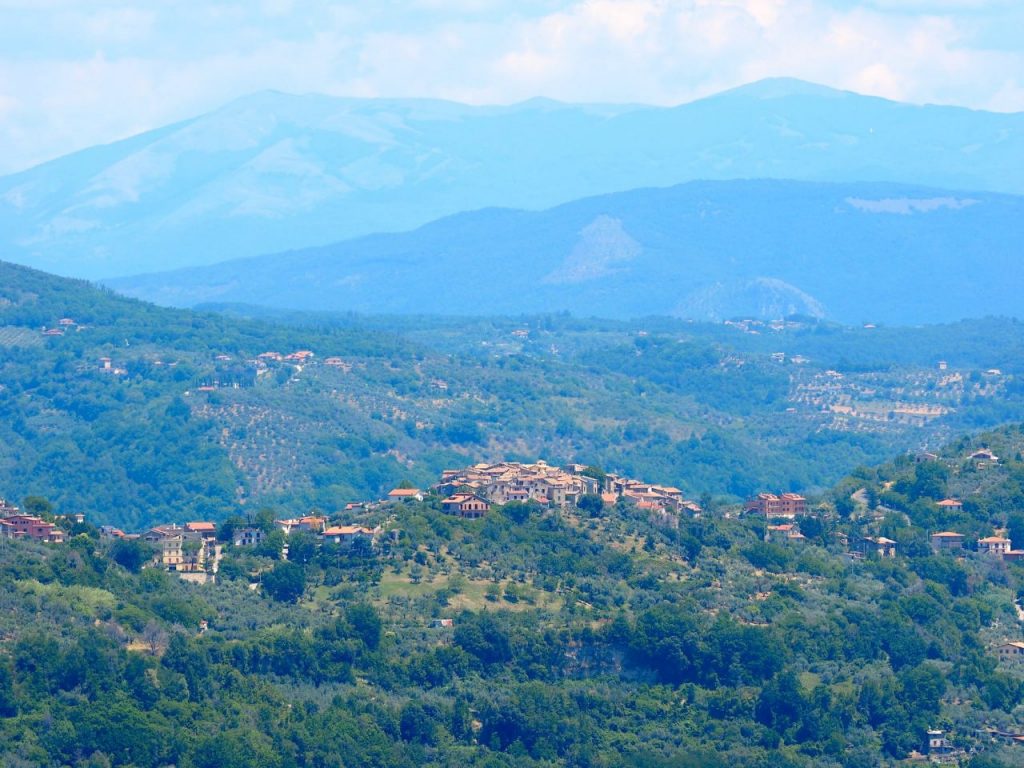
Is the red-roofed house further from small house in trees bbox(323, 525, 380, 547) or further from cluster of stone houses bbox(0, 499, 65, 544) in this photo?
small house in trees bbox(323, 525, 380, 547)

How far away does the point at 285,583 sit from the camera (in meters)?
96.2

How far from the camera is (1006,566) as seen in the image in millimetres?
107562

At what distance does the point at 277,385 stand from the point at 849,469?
124 ft

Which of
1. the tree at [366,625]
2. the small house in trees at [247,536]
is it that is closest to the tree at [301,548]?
the small house in trees at [247,536]

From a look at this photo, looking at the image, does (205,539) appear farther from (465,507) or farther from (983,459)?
(983,459)

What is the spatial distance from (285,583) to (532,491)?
55.1ft

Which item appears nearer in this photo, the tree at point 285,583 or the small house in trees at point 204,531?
the tree at point 285,583

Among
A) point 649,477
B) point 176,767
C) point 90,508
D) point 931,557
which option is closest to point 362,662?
point 176,767

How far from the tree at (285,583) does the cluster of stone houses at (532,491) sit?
421 inches

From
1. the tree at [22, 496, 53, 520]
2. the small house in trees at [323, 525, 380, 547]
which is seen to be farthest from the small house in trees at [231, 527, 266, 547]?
the tree at [22, 496, 53, 520]

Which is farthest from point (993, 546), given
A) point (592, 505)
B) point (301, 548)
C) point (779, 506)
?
point (301, 548)

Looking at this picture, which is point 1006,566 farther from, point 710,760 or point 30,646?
point 30,646

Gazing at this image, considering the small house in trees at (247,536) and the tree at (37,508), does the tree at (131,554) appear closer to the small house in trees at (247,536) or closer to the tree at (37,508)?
the small house in trees at (247,536)

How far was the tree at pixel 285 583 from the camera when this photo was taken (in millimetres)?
96062
